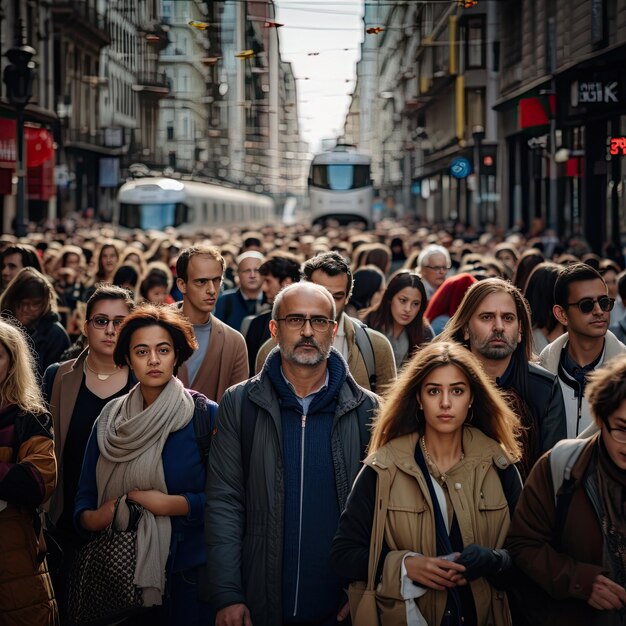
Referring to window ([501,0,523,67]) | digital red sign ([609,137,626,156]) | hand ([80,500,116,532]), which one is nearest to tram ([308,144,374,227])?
window ([501,0,523,67])

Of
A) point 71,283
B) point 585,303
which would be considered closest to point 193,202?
point 71,283

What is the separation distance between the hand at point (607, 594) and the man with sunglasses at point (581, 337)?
2.16 metres

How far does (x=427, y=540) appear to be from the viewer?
4.59 meters

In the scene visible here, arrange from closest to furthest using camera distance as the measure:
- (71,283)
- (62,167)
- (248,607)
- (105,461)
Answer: (248,607)
(105,461)
(71,283)
(62,167)

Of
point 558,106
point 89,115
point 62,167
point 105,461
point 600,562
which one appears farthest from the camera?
point 89,115

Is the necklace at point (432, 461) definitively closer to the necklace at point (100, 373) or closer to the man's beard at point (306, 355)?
the man's beard at point (306, 355)

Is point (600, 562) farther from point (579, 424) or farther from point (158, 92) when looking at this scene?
point (158, 92)

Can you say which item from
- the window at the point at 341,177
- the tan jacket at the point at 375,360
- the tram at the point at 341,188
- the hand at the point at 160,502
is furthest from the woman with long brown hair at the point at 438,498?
the window at the point at 341,177

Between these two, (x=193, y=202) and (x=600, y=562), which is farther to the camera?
(x=193, y=202)

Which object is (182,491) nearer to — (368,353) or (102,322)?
(102,322)

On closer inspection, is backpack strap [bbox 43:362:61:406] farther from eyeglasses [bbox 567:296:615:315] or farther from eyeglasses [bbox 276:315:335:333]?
eyeglasses [bbox 567:296:615:315]

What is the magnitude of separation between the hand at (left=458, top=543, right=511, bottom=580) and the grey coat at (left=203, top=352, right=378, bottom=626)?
75 centimetres

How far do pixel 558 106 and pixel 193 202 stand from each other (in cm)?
2094

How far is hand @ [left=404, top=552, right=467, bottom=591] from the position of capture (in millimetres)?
4469
